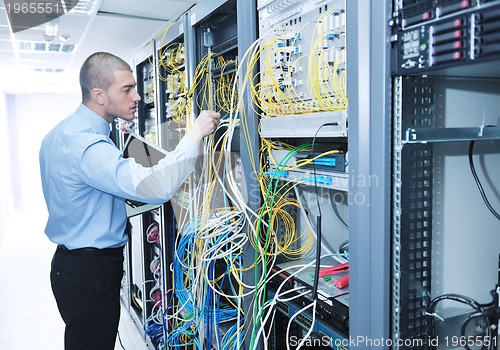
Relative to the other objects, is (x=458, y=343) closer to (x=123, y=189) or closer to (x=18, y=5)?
(x=123, y=189)

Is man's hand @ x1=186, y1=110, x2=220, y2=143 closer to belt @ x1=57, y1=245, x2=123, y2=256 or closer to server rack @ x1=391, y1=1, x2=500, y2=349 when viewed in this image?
belt @ x1=57, y1=245, x2=123, y2=256

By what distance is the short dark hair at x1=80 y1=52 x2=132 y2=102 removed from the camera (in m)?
1.71

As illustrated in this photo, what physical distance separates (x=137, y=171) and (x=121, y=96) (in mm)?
432

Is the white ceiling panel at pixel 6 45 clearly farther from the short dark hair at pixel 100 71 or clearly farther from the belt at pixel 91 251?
the belt at pixel 91 251

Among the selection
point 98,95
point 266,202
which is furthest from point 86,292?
point 266,202

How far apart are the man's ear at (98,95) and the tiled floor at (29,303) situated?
1683 millimetres

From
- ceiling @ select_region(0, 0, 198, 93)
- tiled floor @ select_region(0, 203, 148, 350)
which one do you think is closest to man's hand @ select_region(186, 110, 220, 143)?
ceiling @ select_region(0, 0, 198, 93)

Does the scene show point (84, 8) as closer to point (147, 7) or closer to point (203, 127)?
point (147, 7)

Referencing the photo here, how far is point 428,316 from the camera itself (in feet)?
3.02

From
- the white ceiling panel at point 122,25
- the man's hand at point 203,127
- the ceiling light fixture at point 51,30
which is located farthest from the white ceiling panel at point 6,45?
the man's hand at point 203,127

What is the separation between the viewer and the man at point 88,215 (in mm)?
1632

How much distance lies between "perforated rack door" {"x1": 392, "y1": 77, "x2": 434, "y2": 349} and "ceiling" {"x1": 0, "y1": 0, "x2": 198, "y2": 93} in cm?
163

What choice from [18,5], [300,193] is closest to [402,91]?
[300,193]

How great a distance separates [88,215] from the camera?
168 cm
